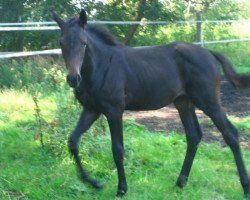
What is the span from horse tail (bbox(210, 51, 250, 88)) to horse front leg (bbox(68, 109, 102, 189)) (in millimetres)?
1625

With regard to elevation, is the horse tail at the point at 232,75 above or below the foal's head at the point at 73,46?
below

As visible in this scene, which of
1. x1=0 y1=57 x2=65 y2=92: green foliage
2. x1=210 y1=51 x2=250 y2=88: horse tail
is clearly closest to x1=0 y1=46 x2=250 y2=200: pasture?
x1=210 y1=51 x2=250 y2=88: horse tail

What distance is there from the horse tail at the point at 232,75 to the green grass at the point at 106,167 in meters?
1.11

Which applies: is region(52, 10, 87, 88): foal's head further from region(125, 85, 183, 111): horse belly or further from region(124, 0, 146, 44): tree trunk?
region(124, 0, 146, 44): tree trunk

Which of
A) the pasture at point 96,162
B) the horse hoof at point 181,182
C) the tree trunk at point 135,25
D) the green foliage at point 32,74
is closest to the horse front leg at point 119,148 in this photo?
the pasture at point 96,162

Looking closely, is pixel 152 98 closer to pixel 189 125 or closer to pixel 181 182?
pixel 189 125

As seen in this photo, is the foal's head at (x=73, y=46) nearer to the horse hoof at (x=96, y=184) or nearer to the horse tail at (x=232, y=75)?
the horse hoof at (x=96, y=184)

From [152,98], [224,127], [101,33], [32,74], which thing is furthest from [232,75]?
[32,74]

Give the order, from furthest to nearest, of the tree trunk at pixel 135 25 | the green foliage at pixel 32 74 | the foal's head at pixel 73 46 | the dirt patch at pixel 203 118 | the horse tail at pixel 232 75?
the tree trunk at pixel 135 25, the green foliage at pixel 32 74, the dirt patch at pixel 203 118, the horse tail at pixel 232 75, the foal's head at pixel 73 46

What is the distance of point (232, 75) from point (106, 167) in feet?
6.14

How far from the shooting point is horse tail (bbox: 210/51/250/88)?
5.28 meters

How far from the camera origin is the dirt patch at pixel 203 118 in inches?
281

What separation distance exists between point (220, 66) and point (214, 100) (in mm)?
643

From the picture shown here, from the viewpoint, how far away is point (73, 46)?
13.9ft
